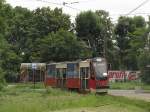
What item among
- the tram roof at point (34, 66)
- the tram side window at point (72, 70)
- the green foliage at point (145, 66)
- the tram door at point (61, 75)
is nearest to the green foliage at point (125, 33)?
the tram roof at point (34, 66)

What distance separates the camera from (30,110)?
894 inches

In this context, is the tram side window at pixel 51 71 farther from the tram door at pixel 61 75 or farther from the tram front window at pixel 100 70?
the tram front window at pixel 100 70

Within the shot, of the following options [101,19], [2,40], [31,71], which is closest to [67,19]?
[101,19]

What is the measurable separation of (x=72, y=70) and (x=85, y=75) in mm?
2905

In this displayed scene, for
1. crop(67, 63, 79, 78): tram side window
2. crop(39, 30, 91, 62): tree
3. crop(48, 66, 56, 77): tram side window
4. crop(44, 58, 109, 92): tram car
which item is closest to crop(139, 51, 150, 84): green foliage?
crop(48, 66, 56, 77): tram side window

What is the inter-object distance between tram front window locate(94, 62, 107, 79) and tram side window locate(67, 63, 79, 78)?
Result: 296 cm

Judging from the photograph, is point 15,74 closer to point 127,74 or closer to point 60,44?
point 60,44

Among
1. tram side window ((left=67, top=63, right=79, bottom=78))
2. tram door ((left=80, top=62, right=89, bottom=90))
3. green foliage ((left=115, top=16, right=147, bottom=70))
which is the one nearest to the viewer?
tram door ((left=80, top=62, right=89, bottom=90))

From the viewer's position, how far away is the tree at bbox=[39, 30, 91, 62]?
84.8 metres

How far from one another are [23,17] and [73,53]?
16.8 metres

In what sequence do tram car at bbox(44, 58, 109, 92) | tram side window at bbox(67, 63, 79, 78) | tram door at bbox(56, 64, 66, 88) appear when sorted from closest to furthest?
tram car at bbox(44, 58, 109, 92)
tram side window at bbox(67, 63, 79, 78)
tram door at bbox(56, 64, 66, 88)

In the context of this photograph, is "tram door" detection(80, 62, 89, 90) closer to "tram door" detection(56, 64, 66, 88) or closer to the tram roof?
"tram door" detection(56, 64, 66, 88)

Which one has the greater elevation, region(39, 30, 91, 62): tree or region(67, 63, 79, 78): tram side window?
region(39, 30, 91, 62): tree

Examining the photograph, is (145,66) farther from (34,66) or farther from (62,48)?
(62,48)
